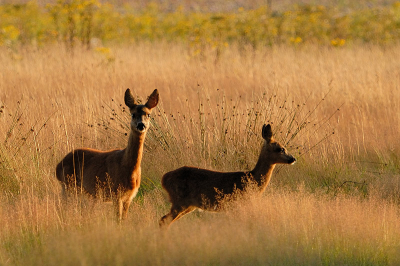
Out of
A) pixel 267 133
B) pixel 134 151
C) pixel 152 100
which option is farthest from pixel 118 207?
pixel 267 133

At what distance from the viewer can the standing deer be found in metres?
6.78

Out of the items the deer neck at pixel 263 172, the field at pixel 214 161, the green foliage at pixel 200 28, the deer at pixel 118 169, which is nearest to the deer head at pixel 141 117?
the deer at pixel 118 169

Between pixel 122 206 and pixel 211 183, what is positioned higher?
pixel 211 183

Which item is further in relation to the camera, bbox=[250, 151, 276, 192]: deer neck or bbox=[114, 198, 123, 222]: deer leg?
bbox=[250, 151, 276, 192]: deer neck

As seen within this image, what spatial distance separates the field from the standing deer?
0.59ft

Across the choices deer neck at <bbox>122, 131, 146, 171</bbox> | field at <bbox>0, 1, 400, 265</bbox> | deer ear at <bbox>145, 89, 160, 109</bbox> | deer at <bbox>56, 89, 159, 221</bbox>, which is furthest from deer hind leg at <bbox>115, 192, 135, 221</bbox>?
deer ear at <bbox>145, 89, 160, 109</bbox>

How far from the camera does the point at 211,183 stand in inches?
269

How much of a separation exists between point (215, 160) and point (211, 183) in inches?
78.3

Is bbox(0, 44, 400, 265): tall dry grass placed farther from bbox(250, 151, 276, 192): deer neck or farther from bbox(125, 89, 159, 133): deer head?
bbox(125, 89, 159, 133): deer head

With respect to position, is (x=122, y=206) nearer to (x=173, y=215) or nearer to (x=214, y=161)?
(x=173, y=215)

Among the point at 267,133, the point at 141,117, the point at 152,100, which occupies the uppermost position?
the point at 152,100

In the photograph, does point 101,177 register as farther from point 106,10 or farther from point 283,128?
point 106,10

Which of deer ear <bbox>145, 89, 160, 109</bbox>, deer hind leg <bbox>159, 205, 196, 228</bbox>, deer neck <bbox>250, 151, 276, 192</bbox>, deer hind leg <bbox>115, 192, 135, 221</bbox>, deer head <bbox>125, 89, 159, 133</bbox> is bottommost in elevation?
deer hind leg <bbox>159, 205, 196, 228</bbox>

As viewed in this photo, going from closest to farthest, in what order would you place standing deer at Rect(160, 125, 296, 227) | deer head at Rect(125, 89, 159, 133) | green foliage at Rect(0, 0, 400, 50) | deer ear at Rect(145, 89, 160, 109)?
1. deer head at Rect(125, 89, 159, 133)
2. deer ear at Rect(145, 89, 160, 109)
3. standing deer at Rect(160, 125, 296, 227)
4. green foliage at Rect(0, 0, 400, 50)
